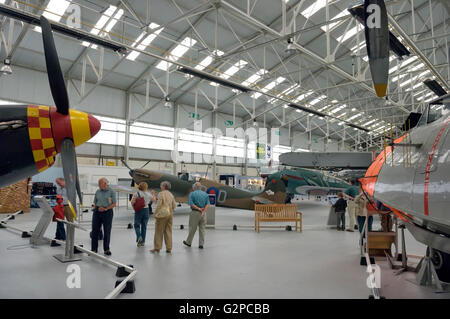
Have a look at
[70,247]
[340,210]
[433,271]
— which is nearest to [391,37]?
[340,210]

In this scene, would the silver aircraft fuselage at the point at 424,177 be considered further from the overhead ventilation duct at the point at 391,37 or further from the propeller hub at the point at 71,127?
the propeller hub at the point at 71,127

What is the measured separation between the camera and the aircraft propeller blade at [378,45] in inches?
109

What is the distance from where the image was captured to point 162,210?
4992mm

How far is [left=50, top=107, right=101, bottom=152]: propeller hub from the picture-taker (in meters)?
3.32

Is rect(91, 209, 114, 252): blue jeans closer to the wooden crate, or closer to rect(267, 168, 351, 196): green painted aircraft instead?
the wooden crate

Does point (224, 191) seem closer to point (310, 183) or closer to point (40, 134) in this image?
point (310, 183)

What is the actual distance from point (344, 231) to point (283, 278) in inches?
201

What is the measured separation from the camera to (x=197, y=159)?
24.2m

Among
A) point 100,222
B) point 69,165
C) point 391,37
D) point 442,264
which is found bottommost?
point 442,264

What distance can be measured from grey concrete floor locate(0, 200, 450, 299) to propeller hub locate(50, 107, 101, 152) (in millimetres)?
1770

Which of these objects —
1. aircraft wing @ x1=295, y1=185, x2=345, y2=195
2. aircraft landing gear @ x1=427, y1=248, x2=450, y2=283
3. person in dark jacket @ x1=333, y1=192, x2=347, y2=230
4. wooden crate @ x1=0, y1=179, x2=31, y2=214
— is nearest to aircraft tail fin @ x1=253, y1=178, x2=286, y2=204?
person in dark jacket @ x1=333, y1=192, x2=347, y2=230

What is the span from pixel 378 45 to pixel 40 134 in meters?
3.93

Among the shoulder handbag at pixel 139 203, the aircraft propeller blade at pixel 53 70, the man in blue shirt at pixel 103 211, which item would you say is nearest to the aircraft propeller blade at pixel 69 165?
the aircraft propeller blade at pixel 53 70
